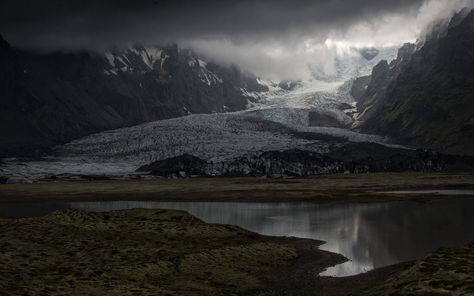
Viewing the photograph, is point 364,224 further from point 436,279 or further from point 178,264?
point 436,279

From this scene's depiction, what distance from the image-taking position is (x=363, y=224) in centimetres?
7200

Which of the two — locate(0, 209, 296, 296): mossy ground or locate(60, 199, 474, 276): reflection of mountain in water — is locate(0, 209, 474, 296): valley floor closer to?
locate(0, 209, 296, 296): mossy ground

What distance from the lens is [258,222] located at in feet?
252

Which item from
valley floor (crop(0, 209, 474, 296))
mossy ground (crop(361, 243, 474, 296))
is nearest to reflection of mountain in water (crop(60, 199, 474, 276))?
valley floor (crop(0, 209, 474, 296))

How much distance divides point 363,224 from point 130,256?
37661 mm

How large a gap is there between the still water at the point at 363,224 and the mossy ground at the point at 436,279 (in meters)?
9.09

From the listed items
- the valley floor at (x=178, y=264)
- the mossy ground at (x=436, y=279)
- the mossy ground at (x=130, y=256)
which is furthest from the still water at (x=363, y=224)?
the mossy ground at (x=436, y=279)

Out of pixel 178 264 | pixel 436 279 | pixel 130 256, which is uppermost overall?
pixel 436 279

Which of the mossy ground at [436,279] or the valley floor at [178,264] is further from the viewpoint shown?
the valley floor at [178,264]

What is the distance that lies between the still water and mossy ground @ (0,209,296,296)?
25.7ft

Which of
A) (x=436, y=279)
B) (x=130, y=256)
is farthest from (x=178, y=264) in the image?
(x=436, y=279)

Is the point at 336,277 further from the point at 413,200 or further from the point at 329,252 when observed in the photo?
the point at 413,200

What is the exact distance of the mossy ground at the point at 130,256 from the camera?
33906 mm

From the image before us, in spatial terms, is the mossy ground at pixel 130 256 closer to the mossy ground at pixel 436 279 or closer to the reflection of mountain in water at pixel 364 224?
the reflection of mountain in water at pixel 364 224
